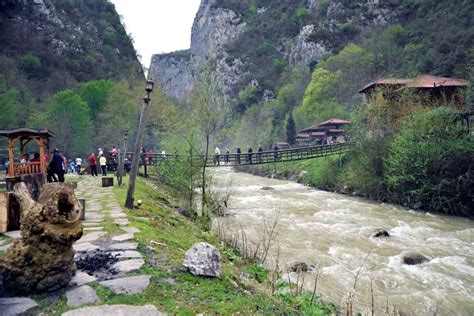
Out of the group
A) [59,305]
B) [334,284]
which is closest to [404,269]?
[334,284]

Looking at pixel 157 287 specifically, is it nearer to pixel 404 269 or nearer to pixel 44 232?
pixel 44 232

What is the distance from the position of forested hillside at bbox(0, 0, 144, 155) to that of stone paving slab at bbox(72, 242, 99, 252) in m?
29.6

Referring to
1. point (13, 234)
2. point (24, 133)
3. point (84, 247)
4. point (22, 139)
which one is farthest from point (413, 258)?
point (22, 139)

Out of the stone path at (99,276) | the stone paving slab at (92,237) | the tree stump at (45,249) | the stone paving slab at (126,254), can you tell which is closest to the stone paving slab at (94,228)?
the stone path at (99,276)

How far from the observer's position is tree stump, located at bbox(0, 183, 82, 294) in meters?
3.53

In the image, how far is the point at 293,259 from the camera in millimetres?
8828

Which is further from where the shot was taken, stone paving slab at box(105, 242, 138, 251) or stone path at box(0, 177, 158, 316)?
stone paving slab at box(105, 242, 138, 251)

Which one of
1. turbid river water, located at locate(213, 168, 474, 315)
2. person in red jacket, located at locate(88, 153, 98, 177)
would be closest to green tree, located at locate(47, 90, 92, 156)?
person in red jacket, located at locate(88, 153, 98, 177)

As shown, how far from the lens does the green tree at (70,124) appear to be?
31.8 m

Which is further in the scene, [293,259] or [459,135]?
[459,135]

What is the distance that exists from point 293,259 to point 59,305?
6.49 m

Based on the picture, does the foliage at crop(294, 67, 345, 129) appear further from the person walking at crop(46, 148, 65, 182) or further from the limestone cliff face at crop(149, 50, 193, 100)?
the limestone cliff face at crop(149, 50, 193, 100)

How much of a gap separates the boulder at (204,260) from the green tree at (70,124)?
31062 mm

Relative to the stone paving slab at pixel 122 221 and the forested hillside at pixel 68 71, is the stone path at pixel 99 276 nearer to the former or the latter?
the stone paving slab at pixel 122 221
